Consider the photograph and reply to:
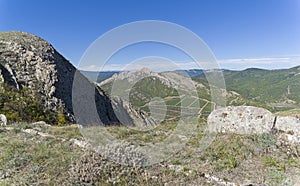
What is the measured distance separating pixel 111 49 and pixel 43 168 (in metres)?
6.42

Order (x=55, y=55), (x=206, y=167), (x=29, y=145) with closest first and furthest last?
(x=206, y=167)
(x=29, y=145)
(x=55, y=55)

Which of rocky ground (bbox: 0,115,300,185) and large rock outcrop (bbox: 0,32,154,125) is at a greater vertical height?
large rock outcrop (bbox: 0,32,154,125)

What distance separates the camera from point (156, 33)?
11.7m

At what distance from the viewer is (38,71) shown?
121 feet

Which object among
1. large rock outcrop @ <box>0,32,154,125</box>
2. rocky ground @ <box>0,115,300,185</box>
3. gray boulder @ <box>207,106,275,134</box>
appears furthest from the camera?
large rock outcrop @ <box>0,32,154,125</box>

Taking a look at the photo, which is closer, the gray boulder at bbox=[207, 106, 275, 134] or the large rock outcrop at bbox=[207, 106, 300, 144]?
the large rock outcrop at bbox=[207, 106, 300, 144]

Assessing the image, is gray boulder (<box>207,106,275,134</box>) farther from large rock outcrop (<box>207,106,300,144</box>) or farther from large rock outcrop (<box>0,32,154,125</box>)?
large rock outcrop (<box>0,32,154,125</box>)

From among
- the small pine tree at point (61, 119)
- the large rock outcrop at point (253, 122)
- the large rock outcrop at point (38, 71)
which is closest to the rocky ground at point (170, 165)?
the large rock outcrop at point (253, 122)

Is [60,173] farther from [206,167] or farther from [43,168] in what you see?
[206,167]

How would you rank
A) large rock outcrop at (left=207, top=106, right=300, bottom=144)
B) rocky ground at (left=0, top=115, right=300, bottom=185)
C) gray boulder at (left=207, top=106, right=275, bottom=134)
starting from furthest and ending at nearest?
gray boulder at (left=207, top=106, right=275, bottom=134)
large rock outcrop at (left=207, top=106, right=300, bottom=144)
rocky ground at (left=0, top=115, right=300, bottom=185)

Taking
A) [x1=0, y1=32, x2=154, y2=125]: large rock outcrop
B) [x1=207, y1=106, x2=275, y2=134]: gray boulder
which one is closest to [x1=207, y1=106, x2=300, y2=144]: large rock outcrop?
[x1=207, y1=106, x2=275, y2=134]: gray boulder

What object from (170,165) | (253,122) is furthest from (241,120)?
(170,165)

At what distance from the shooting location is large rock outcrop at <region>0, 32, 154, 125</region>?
33125mm

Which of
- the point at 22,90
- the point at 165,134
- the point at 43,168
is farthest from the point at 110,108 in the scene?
the point at 43,168
